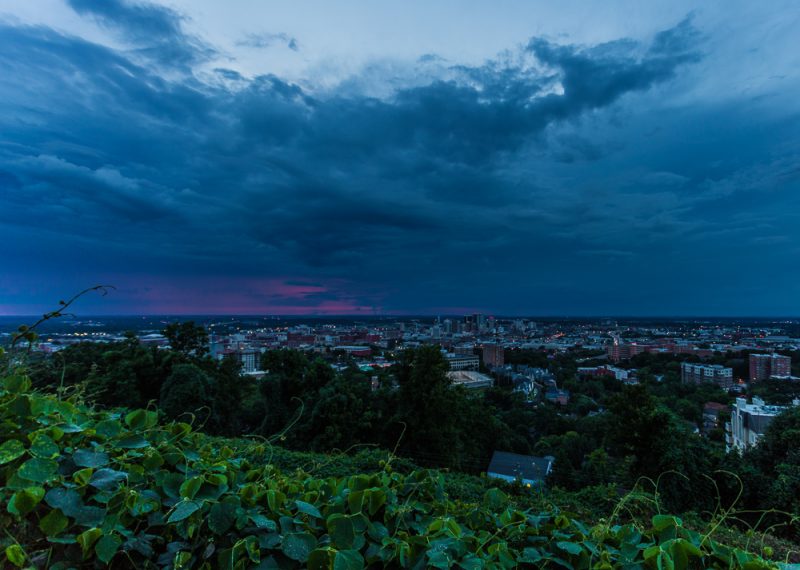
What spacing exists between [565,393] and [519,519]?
26.3 metres

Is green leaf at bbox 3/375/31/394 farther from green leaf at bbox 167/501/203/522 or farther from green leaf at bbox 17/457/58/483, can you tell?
green leaf at bbox 167/501/203/522

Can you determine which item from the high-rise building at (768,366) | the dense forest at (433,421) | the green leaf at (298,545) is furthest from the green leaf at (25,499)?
the high-rise building at (768,366)

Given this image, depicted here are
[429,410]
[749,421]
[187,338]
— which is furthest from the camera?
[187,338]

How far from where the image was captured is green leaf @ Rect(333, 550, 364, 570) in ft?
2.46

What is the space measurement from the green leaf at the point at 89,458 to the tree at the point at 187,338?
15795 mm

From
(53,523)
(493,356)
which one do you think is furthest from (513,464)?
(493,356)

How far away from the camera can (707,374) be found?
81.8 feet

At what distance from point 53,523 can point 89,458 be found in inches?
8.0

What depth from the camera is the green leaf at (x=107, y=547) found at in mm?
827

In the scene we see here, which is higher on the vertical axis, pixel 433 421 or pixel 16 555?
pixel 16 555

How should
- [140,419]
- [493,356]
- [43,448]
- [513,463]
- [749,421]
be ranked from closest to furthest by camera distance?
[43,448], [140,419], [749,421], [513,463], [493,356]

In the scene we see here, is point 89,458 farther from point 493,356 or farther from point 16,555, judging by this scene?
point 493,356

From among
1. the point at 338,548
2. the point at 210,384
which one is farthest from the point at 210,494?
the point at 210,384

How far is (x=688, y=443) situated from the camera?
845 centimetres
